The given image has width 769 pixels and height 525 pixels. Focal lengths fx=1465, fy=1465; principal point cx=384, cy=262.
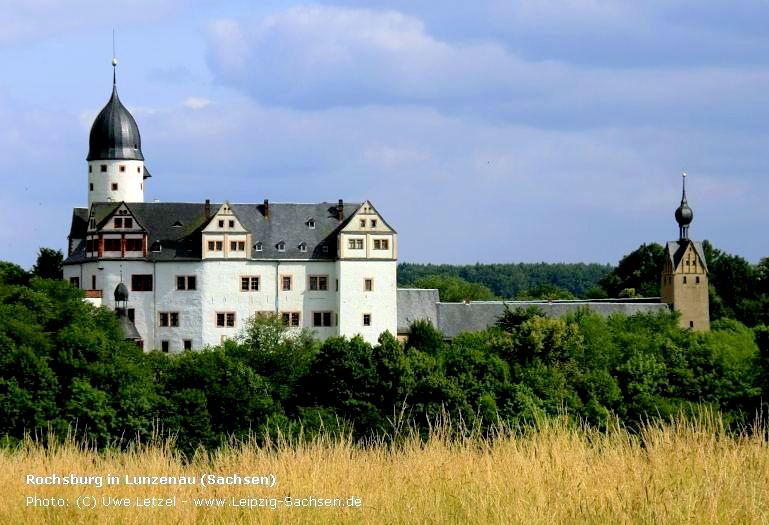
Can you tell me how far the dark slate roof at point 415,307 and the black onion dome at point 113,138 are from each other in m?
16.5

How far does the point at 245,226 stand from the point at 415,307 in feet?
33.8

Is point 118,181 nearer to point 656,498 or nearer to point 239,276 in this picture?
point 239,276

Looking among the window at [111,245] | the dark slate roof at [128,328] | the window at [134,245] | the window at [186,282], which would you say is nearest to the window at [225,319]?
the window at [186,282]

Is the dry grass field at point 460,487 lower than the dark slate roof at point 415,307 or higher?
lower

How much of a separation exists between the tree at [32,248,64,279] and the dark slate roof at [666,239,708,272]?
3608 centimetres

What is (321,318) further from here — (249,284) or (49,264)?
(49,264)

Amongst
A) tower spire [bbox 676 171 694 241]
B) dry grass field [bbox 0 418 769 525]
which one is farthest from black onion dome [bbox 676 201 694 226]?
dry grass field [bbox 0 418 769 525]

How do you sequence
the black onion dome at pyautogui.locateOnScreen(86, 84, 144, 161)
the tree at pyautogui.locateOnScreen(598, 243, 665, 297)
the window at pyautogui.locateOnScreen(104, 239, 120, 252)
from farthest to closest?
1. the tree at pyautogui.locateOnScreen(598, 243, 665, 297)
2. the black onion dome at pyautogui.locateOnScreen(86, 84, 144, 161)
3. the window at pyautogui.locateOnScreen(104, 239, 120, 252)

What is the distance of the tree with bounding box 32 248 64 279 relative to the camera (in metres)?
79.2

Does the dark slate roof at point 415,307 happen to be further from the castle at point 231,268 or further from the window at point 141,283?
the window at point 141,283

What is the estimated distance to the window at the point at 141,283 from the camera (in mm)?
71875

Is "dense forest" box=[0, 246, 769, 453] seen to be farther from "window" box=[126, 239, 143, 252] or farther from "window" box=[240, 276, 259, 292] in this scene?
"window" box=[240, 276, 259, 292]

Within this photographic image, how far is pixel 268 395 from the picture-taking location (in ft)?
159

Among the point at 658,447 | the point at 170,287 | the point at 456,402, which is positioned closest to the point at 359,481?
the point at 658,447
